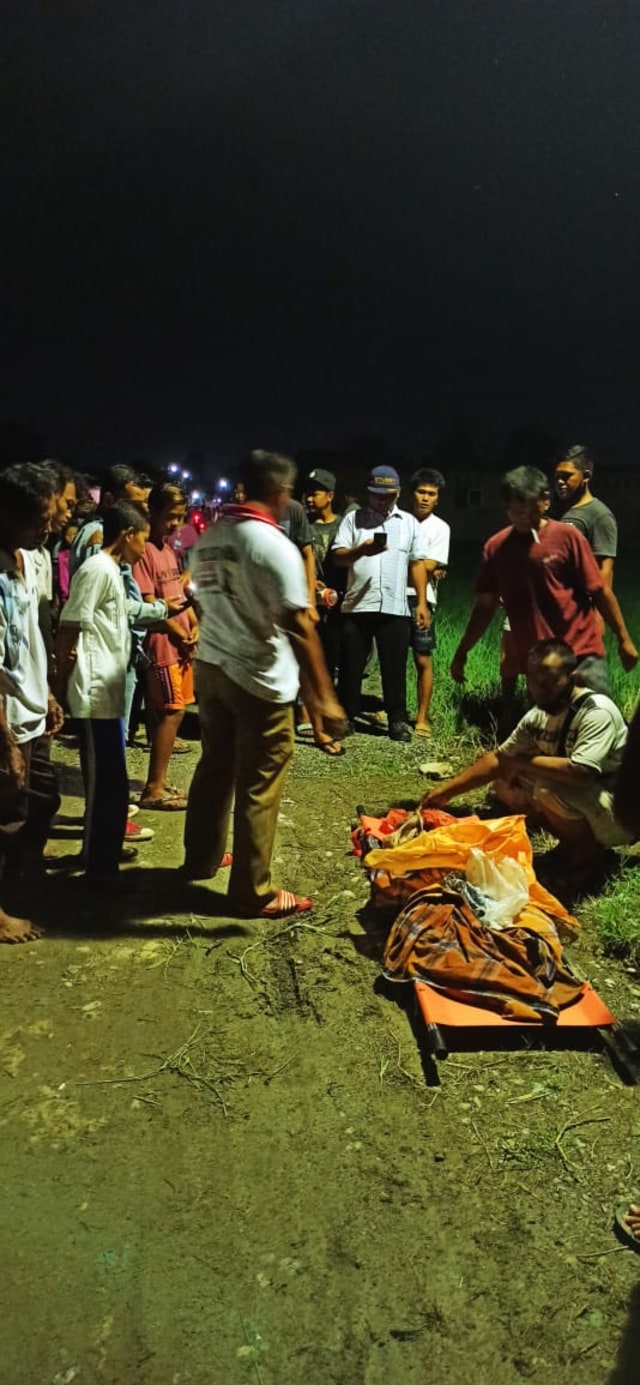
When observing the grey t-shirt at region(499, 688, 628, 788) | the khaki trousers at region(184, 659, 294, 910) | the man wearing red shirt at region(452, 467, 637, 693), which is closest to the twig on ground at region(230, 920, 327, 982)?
the khaki trousers at region(184, 659, 294, 910)

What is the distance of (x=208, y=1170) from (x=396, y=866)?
4.79 feet

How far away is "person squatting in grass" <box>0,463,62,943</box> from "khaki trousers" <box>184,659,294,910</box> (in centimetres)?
65

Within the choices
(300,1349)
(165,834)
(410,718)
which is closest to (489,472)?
(410,718)

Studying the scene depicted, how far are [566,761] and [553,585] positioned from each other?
137 cm

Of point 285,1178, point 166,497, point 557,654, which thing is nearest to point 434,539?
point 166,497

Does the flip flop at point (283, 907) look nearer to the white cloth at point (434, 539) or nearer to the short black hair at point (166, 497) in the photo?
the short black hair at point (166, 497)

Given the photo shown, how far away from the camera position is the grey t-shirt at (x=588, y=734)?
12.7 ft

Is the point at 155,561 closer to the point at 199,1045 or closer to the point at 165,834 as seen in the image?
the point at 165,834

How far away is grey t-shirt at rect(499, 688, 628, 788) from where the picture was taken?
3.86 m

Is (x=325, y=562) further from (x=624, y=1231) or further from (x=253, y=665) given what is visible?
(x=624, y=1231)

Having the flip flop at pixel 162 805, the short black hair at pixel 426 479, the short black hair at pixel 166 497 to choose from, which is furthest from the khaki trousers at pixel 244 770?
the short black hair at pixel 426 479

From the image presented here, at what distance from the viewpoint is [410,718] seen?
7031 mm

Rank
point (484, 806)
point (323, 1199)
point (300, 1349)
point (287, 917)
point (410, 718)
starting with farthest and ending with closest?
point (410, 718) → point (484, 806) → point (287, 917) → point (323, 1199) → point (300, 1349)

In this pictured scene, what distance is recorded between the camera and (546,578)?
4.89 metres
